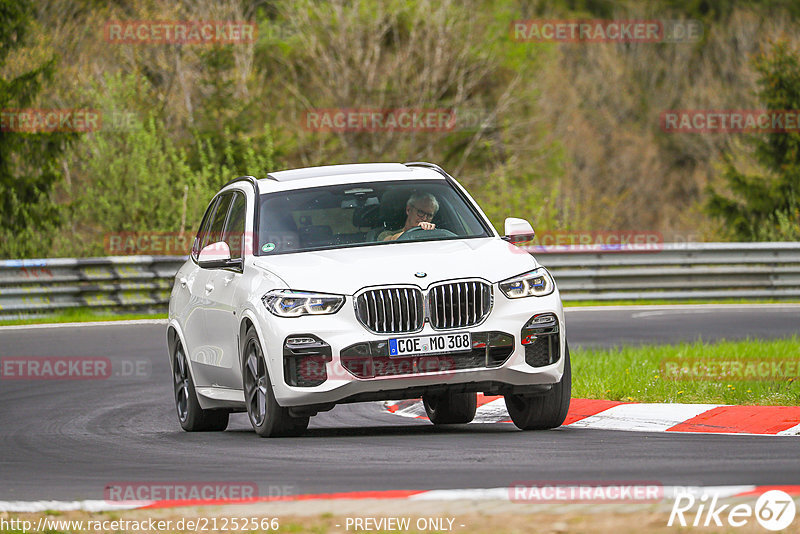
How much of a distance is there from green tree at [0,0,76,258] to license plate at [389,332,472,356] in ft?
65.3

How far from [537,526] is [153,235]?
22517 millimetres

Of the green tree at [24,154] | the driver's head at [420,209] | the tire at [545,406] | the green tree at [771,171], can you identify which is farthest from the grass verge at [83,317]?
the green tree at [771,171]

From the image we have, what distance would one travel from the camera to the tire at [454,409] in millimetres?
10938

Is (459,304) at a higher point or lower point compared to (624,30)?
higher

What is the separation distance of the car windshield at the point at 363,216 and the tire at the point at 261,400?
2.51 ft

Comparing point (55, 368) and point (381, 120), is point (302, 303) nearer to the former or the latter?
point (55, 368)

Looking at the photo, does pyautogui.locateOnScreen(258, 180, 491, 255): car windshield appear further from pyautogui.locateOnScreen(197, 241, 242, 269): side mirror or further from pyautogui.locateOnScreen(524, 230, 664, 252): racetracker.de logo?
pyautogui.locateOnScreen(524, 230, 664, 252): racetracker.de logo

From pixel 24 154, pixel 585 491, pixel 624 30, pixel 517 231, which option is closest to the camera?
pixel 585 491

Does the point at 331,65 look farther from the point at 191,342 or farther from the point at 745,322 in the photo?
the point at 191,342

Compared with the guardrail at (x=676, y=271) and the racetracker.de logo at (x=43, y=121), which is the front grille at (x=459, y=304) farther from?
the racetracker.de logo at (x=43, y=121)

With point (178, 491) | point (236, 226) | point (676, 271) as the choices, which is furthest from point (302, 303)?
point (676, 271)

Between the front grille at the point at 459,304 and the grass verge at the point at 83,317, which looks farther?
the grass verge at the point at 83,317

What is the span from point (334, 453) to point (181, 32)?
115 ft

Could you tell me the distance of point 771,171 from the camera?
34.7m
